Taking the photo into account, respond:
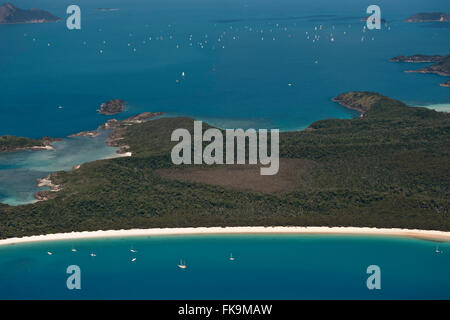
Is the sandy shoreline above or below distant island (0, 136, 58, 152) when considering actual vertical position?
below

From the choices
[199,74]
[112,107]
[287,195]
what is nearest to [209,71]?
[199,74]

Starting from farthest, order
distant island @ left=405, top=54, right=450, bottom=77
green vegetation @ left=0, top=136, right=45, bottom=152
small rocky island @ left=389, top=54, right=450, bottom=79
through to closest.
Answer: small rocky island @ left=389, top=54, right=450, bottom=79 → distant island @ left=405, top=54, right=450, bottom=77 → green vegetation @ left=0, top=136, right=45, bottom=152

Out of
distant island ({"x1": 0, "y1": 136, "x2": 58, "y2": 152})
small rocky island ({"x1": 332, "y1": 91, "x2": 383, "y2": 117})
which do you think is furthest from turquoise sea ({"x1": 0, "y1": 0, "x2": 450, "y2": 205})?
A: small rocky island ({"x1": 332, "y1": 91, "x2": 383, "y2": 117})

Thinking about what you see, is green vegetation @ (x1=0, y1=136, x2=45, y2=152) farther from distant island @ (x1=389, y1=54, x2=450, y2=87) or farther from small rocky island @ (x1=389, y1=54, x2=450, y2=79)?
small rocky island @ (x1=389, y1=54, x2=450, y2=79)

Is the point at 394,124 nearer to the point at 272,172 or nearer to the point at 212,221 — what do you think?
the point at 272,172

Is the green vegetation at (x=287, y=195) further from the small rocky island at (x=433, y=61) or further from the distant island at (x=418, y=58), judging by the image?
the distant island at (x=418, y=58)
